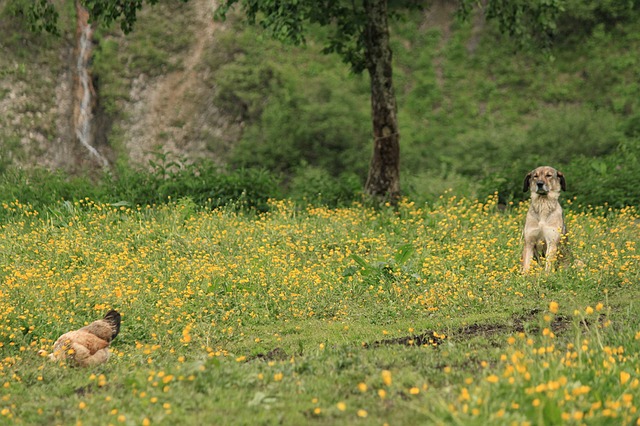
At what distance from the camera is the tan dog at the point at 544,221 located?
1127 centimetres

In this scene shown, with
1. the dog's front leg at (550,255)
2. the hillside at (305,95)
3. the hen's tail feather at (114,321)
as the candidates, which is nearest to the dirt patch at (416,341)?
the hen's tail feather at (114,321)

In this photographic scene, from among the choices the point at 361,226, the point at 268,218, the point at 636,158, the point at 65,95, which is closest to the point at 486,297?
the point at 361,226

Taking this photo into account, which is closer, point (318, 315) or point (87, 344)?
point (87, 344)

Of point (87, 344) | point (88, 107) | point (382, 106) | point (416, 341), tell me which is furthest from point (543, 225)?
point (88, 107)

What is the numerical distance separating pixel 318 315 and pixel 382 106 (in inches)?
306

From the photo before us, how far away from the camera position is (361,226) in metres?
15.0

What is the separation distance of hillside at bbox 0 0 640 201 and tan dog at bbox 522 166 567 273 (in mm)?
10219

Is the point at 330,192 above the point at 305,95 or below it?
below

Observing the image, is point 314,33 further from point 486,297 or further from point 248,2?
point 486,297

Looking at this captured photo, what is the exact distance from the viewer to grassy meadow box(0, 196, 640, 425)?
6.03 metres

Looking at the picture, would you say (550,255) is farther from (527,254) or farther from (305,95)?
(305,95)

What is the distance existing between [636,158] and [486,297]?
989cm

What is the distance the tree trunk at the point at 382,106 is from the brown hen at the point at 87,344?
374 inches

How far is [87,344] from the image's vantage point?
830cm
